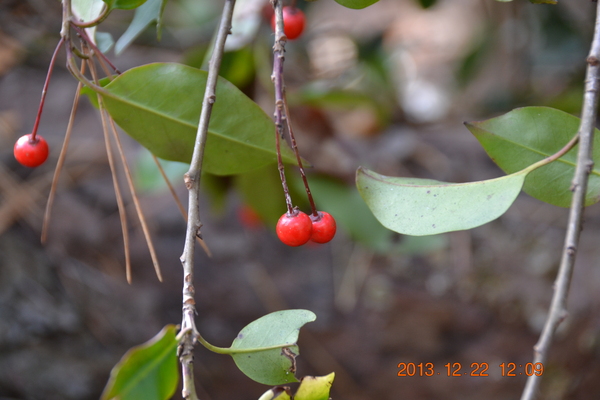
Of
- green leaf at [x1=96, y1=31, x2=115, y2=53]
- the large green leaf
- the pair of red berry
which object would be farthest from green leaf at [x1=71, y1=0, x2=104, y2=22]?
the large green leaf

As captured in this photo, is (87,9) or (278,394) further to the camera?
(87,9)

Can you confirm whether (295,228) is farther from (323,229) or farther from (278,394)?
(278,394)

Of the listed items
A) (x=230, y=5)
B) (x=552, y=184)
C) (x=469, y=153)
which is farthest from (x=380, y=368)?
(x=230, y=5)

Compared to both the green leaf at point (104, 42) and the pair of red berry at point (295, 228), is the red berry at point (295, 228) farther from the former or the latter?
the green leaf at point (104, 42)

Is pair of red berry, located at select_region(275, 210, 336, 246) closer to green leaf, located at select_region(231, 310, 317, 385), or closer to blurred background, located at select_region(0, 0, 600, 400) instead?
green leaf, located at select_region(231, 310, 317, 385)
